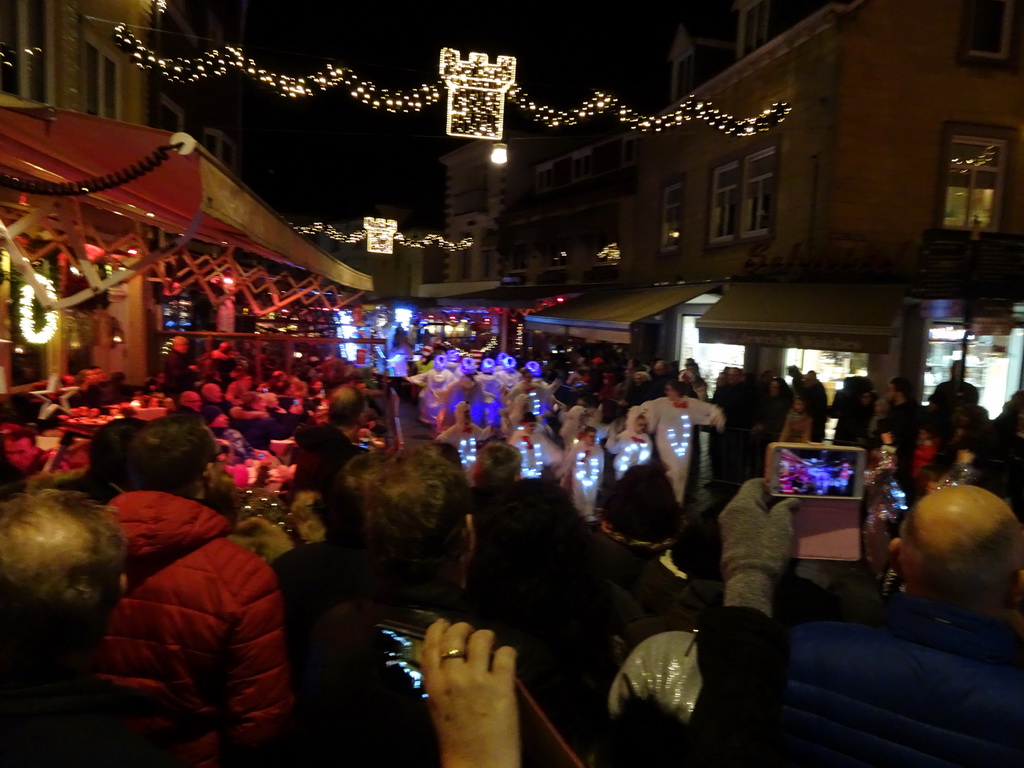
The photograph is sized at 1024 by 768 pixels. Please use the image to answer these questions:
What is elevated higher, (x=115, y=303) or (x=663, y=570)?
(x=115, y=303)

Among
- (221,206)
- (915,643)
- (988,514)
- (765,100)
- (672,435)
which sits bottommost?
(672,435)

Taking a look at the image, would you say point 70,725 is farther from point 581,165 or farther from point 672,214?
point 581,165

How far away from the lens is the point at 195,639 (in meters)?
1.97

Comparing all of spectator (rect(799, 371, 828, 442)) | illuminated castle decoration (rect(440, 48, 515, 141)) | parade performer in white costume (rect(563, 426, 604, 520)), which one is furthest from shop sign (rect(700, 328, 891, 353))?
illuminated castle decoration (rect(440, 48, 515, 141))

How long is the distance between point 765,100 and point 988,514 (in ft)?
45.8

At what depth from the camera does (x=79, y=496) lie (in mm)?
1416

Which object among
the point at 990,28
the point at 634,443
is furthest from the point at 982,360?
the point at 634,443

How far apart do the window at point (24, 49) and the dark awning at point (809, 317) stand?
10.2 metres

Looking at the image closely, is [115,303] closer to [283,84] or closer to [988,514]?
[283,84]

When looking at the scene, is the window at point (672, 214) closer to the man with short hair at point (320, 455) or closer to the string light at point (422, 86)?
the string light at point (422, 86)

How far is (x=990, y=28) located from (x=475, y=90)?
973 centimetres

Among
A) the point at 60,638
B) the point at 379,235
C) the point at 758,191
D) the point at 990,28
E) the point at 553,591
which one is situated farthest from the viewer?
the point at 379,235

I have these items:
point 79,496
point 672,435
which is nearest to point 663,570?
point 79,496

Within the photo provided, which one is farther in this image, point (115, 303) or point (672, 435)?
point (115, 303)
